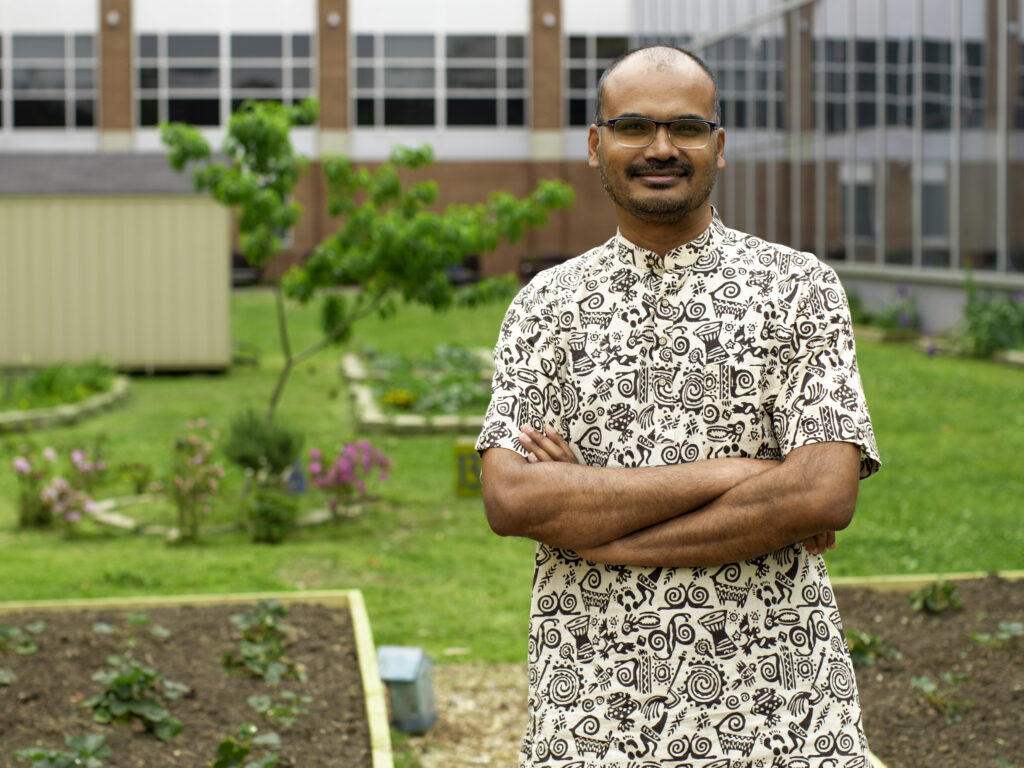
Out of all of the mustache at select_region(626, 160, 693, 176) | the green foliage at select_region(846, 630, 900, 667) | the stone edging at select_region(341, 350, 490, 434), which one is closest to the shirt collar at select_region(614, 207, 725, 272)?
the mustache at select_region(626, 160, 693, 176)

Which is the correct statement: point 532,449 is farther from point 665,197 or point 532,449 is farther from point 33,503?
point 33,503

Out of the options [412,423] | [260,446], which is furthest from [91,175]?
[260,446]

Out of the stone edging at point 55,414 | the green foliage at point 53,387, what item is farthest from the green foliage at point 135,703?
the green foliage at point 53,387

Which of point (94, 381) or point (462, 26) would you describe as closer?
point (94, 381)

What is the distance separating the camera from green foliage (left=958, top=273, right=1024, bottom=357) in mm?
17141

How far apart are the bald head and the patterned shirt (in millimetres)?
288

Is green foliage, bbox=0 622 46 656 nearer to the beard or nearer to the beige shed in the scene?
the beard

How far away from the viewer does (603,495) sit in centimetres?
240

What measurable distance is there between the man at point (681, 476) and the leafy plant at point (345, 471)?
6.44m

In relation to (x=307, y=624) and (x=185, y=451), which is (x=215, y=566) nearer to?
(x=185, y=451)

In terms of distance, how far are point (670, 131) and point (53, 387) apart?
44.9 feet

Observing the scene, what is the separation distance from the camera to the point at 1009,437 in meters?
11.8

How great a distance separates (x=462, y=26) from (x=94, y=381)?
30.3 meters

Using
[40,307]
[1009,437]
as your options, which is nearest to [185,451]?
[1009,437]
